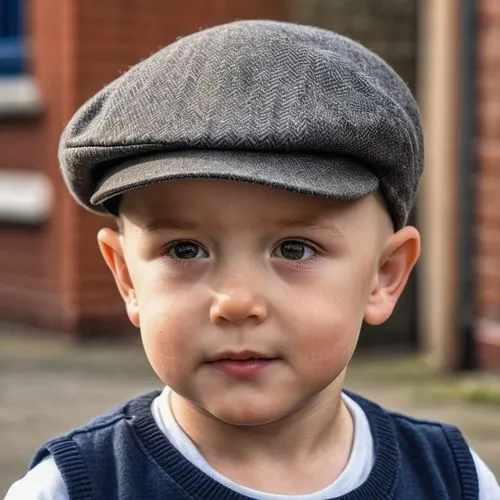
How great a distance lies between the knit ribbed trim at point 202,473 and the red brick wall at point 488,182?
4.02m

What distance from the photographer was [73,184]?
2.21 meters

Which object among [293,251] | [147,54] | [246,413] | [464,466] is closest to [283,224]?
[293,251]

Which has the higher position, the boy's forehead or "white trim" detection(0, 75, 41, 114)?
the boy's forehead

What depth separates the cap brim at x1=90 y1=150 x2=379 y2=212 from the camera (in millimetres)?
1921

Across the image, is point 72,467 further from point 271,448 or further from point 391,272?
point 391,272

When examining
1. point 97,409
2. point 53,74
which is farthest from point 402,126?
point 53,74

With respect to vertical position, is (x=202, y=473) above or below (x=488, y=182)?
above

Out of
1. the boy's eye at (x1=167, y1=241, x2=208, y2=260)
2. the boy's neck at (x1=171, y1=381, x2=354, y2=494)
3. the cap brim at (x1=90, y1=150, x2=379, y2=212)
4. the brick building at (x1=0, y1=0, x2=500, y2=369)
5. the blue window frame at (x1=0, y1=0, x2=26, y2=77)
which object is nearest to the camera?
the cap brim at (x1=90, y1=150, x2=379, y2=212)

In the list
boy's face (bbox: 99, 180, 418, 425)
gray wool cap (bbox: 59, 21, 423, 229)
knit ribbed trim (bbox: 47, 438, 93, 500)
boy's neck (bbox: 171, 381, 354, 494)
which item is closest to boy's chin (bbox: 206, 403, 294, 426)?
boy's face (bbox: 99, 180, 418, 425)

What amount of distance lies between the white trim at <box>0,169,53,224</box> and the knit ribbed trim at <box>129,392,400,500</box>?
19.7 feet

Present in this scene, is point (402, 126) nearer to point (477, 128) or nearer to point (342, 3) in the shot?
point (477, 128)

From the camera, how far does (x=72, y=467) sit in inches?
83.0

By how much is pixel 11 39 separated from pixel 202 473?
7.18 meters

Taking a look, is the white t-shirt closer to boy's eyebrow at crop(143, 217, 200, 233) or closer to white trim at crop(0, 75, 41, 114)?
boy's eyebrow at crop(143, 217, 200, 233)
